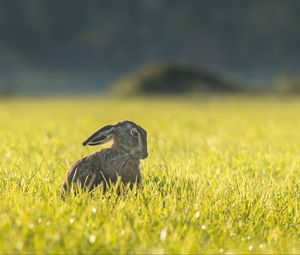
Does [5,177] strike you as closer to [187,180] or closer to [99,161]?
[99,161]

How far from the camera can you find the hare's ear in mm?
5875

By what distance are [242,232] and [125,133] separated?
5.42ft

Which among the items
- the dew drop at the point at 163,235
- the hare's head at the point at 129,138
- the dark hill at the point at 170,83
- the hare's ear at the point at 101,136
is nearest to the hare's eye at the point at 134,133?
the hare's head at the point at 129,138

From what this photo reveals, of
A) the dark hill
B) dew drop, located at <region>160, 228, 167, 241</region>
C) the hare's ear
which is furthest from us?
the dark hill

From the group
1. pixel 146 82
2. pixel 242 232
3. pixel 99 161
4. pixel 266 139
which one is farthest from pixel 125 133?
pixel 146 82

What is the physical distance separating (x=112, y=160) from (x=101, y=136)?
0.29 meters

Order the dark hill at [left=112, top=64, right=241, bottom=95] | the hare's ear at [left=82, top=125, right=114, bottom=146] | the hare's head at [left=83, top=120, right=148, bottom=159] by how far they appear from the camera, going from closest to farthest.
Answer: the hare's ear at [left=82, top=125, right=114, bottom=146]
the hare's head at [left=83, top=120, right=148, bottom=159]
the dark hill at [left=112, top=64, right=241, bottom=95]

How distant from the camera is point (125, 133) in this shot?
6.07m

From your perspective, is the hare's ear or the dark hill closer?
the hare's ear

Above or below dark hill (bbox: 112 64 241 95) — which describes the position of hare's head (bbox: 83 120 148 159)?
below

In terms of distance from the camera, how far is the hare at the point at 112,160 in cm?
594

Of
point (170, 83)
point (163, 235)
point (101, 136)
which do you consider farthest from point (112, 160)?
point (170, 83)

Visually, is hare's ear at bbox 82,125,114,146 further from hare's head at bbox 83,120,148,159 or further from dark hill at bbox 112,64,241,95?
dark hill at bbox 112,64,241,95

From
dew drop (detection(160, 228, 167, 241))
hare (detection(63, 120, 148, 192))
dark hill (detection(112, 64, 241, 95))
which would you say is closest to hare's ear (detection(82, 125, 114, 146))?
hare (detection(63, 120, 148, 192))
